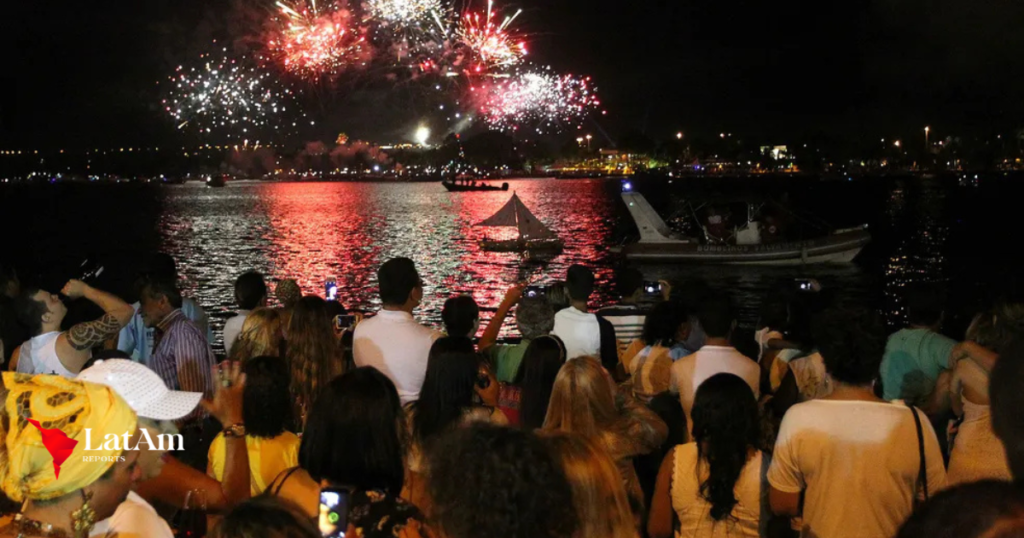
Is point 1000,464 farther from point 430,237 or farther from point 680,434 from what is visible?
point 430,237

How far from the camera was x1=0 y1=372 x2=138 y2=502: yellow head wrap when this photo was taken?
298 centimetres

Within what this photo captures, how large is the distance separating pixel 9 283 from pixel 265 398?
17.5 feet

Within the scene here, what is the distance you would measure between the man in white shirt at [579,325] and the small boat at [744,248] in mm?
40188

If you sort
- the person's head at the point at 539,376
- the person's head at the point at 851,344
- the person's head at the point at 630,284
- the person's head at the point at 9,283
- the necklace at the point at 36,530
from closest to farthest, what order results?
1. the necklace at the point at 36,530
2. the person's head at the point at 851,344
3. the person's head at the point at 539,376
4. the person's head at the point at 9,283
5. the person's head at the point at 630,284

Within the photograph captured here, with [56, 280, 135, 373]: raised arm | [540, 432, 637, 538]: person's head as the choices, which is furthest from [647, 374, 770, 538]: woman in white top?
[56, 280, 135, 373]: raised arm

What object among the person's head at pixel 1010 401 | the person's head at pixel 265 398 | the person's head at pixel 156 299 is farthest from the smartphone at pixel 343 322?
the person's head at pixel 1010 401

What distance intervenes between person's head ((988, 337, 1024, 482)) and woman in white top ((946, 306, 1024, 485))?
8.61 feet

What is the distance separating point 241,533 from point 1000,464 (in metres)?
4.30

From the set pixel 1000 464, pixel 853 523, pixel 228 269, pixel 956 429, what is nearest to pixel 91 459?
pixel 853 523

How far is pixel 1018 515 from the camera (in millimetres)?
2043

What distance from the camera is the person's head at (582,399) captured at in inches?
196

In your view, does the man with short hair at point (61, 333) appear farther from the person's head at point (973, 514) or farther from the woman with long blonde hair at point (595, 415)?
→ the person's head at point (973, 514)

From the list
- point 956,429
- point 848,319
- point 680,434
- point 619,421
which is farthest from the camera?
point 680,434

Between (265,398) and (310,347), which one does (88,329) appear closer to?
(310,347)
